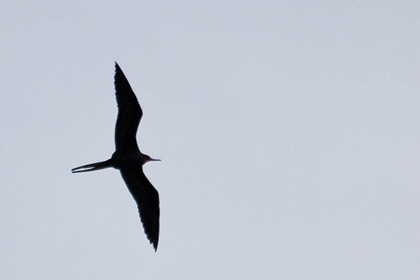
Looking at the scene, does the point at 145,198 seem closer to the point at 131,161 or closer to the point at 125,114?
the point at 131,161

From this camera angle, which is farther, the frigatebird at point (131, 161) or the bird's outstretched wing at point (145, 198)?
the bird's outstretched wing at point (145, 198)

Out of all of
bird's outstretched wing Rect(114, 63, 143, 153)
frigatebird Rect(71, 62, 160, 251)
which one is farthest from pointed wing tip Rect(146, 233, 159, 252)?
bird's outstretched wing Rect(114, 63, 143, 153)

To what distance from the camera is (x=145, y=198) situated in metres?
13.7

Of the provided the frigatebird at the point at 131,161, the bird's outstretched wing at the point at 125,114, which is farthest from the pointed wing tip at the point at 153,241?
the bird's outstretched wing at the point at 125,114

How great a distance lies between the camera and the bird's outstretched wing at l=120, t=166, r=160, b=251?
13.5m

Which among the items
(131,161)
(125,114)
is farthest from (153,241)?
(125,114)

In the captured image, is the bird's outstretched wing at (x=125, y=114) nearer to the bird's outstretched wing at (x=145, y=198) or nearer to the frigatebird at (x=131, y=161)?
A: the frigatebird at (x=131, y=161)

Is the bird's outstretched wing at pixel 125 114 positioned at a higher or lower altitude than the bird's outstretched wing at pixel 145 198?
higher

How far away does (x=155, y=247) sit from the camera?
44.6ft

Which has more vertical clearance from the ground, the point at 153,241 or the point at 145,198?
the point at 145,198

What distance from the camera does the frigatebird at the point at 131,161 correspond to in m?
12.7

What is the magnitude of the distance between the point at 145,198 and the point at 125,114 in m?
2.35

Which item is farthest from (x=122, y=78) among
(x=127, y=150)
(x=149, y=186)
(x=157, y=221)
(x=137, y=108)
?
(x=157, y=221)

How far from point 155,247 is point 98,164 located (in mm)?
2675
